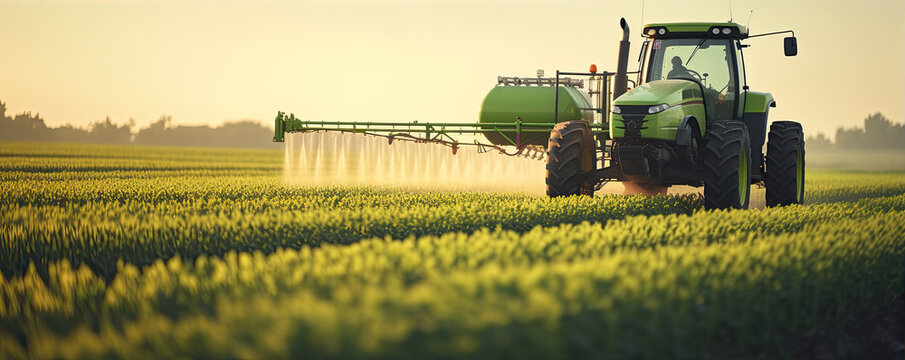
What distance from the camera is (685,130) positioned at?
1301cm

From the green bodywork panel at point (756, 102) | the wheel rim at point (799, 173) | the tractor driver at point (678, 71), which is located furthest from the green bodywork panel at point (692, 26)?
the wheel rim at point (799, 173)

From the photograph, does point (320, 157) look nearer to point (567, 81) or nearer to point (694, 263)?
point (567, 81)

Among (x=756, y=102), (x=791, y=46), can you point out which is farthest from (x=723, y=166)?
(x=756, y=102)

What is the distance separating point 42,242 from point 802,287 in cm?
829

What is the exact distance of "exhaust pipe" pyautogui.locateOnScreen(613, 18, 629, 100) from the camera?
50.9ft

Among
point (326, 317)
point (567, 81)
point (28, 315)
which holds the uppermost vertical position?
point (567, 81)

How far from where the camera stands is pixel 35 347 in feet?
16.7

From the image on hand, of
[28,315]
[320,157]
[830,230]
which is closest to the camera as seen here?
[28,315]

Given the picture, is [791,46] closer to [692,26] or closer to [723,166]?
[692,26]

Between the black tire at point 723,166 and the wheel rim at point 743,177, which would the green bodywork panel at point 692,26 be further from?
the wheel rim at point 743,177

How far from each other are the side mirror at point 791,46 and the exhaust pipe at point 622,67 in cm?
293

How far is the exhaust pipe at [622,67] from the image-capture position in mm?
15500

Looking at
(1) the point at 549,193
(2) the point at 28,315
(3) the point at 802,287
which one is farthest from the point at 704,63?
(2) the point at 28,315

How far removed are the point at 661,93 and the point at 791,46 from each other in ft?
7.50
